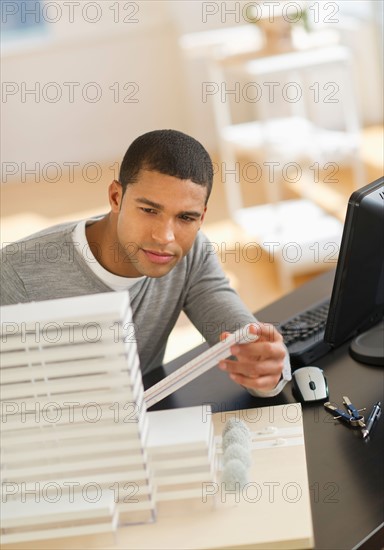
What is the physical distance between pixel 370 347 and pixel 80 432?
0.82m

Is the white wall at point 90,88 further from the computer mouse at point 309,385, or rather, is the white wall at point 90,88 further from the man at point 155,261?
the computer mouse at point 309,385

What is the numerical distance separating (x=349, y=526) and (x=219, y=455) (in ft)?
0.72

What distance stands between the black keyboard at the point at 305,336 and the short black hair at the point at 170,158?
380 mm

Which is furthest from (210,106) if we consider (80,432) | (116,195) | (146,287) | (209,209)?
(80,432)

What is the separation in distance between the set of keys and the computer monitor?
0.45 ft

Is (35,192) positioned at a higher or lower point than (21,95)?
lower

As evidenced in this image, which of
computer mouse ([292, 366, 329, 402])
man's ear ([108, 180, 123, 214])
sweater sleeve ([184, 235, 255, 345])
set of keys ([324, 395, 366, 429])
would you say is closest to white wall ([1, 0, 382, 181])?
sweater sleeve ([184, 235, 255, 345])

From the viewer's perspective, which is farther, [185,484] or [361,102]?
[361,102]

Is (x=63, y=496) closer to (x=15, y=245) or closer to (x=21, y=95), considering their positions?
(x=15, y=245)

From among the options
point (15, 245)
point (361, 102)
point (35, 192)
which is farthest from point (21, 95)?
point (15, 245)

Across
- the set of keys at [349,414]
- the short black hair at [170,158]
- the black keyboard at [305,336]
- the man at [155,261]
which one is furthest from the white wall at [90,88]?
the set of keys at [349,414]

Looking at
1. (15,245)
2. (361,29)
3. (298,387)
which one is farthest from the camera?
(361,29)

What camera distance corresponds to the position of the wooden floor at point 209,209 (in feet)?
13.9

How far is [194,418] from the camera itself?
1.25 metres
